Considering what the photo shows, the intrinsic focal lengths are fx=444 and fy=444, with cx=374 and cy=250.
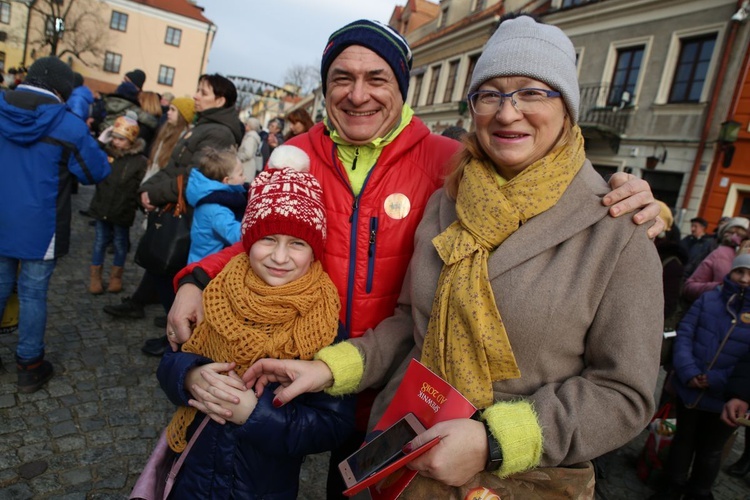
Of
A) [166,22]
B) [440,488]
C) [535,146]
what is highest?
[166,22]

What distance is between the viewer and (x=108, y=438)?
295cm

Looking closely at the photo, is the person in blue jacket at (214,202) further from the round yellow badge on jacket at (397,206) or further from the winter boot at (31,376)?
the round yellow badge on jacket at (397,206)

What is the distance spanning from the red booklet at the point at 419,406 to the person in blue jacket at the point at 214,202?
2261mm

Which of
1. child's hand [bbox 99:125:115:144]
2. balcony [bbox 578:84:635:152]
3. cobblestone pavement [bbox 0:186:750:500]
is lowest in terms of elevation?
cobblestone pavement [bbox 0:186:750:500]

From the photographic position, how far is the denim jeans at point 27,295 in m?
3.29

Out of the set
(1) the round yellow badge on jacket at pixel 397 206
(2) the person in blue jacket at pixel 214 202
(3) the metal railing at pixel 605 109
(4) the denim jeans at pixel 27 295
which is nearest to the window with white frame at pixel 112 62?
(3) the metal railing at pixel 605 109

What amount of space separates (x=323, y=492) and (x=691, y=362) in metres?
2.77

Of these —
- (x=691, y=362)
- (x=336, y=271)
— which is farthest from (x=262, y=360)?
Answer: (x=691, y=362)

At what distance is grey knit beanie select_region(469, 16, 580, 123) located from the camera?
1352 mm

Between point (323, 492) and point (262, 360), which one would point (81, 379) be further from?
point (262, 360)

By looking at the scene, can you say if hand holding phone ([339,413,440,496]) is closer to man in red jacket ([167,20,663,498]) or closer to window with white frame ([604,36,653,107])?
man in red jacket ([167,20,663,498])

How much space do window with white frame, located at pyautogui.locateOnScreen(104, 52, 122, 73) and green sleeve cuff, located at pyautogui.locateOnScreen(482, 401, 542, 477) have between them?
4861cm

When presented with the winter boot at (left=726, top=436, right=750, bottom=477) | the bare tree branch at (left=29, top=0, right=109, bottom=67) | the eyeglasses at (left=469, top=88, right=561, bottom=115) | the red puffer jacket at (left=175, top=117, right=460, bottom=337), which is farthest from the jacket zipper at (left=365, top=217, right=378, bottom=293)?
the bare tree branch at (left=29, top=0, right=109, bottom=67)

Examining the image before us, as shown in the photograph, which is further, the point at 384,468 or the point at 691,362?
the point at 691,362
